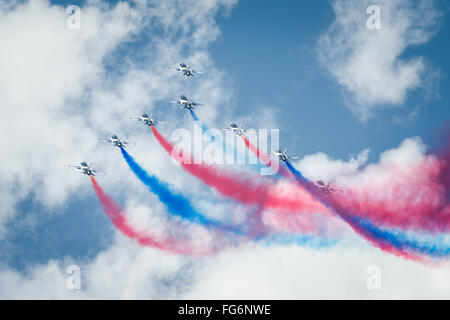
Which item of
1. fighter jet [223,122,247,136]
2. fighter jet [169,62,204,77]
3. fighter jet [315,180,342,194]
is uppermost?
fighter jet [169,62,204,77]

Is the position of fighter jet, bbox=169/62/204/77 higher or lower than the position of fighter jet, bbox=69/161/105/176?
higher

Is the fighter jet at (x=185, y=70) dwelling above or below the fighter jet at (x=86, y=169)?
above

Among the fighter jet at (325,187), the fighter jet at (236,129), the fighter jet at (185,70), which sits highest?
the fighter jet at (185,70)

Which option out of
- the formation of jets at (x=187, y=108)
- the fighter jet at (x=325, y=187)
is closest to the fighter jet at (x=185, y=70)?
the formation of jets at (x=187, y=108)

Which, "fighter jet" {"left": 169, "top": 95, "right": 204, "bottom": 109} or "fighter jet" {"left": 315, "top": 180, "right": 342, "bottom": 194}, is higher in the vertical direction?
"fighter jet" {"left": 169, "top": 95, "right": 204, "bottom": 109}

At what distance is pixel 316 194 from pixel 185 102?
35.0 metres

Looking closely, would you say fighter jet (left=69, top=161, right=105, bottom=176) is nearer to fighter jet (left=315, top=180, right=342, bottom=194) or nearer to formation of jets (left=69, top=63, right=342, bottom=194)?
formation of jets (left=69, top=63, right=342, bottom=194)

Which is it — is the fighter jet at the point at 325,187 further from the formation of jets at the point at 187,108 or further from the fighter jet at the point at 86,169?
the fighter jet at the point at 86,169

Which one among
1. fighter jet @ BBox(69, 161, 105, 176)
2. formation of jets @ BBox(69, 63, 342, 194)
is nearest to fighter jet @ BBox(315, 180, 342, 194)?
formation of jets @ BBox(69, 63, 342, 194)

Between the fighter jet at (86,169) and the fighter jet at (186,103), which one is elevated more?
the fighter jet at (186,103)

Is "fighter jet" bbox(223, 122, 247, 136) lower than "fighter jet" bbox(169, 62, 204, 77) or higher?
lower

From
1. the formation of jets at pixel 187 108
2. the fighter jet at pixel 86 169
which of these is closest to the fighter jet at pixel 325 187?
the formation of jets at pixel 187 108
